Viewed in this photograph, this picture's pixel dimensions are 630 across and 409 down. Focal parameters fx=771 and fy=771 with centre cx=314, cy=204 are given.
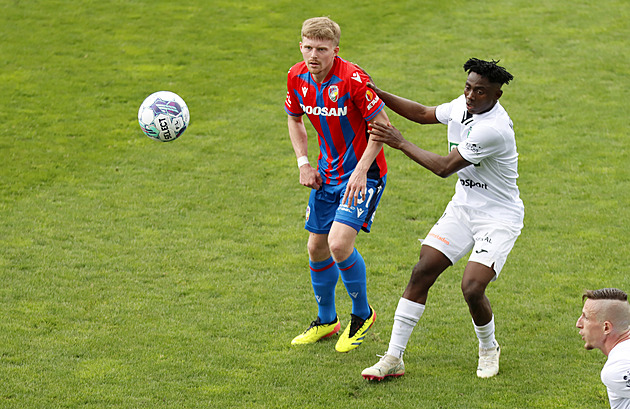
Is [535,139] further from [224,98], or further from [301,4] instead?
[301,4]

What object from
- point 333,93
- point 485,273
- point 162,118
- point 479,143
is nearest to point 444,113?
point 479,143

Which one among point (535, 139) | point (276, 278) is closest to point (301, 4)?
point (535, 139)

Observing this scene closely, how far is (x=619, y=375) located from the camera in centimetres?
412

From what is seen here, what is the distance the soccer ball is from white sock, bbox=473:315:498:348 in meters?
3.38

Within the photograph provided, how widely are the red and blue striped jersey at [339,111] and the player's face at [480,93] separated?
0.81 meters


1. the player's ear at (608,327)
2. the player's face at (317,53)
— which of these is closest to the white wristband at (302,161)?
the player's face at (317,53)

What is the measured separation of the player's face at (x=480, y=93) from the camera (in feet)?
19.4

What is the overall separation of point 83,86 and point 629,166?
9.78 metres

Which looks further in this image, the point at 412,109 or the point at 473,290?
the point at 412,109

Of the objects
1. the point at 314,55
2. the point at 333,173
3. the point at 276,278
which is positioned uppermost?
the point at 314,55

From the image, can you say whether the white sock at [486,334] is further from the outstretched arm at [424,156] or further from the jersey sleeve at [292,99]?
the jersey sleeve at [292,99]

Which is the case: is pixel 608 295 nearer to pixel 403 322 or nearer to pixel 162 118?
pixel 403 322

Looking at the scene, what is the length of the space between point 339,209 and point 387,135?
2.93 feet

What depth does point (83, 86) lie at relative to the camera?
48.2ft
